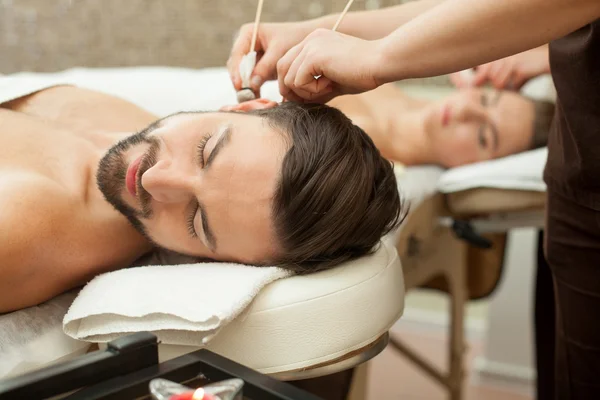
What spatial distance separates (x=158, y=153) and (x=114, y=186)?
121 mm

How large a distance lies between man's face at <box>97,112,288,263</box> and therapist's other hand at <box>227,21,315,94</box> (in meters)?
0.10

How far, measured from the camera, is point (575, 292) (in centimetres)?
131

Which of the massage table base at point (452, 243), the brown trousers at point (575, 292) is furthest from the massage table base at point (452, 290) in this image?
the brown trousers at point (575, 292)

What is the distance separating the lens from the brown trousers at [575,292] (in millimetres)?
1272

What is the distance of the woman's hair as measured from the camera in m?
2.20

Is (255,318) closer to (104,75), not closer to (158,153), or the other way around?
(158,153)

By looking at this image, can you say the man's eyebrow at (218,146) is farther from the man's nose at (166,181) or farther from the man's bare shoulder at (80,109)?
the man's bare shoulder at (80,109)

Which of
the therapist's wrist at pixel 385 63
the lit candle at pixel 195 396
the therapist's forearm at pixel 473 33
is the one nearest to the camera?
the lit candle at pixel 195 396

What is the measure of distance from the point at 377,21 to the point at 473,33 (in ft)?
1.59

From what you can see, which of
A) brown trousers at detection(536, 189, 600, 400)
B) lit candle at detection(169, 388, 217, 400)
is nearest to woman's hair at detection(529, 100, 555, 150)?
brown trousers at detection(536, 189, 600, 400)

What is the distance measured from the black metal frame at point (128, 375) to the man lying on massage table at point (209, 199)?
0.30m

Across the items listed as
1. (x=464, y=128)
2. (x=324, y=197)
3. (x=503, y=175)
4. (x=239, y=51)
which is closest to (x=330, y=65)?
(x=324, y=197)

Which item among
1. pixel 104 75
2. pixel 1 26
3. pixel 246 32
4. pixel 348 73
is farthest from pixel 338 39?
pixel 1 26

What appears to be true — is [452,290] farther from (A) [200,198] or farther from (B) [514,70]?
(A) [200,198]
